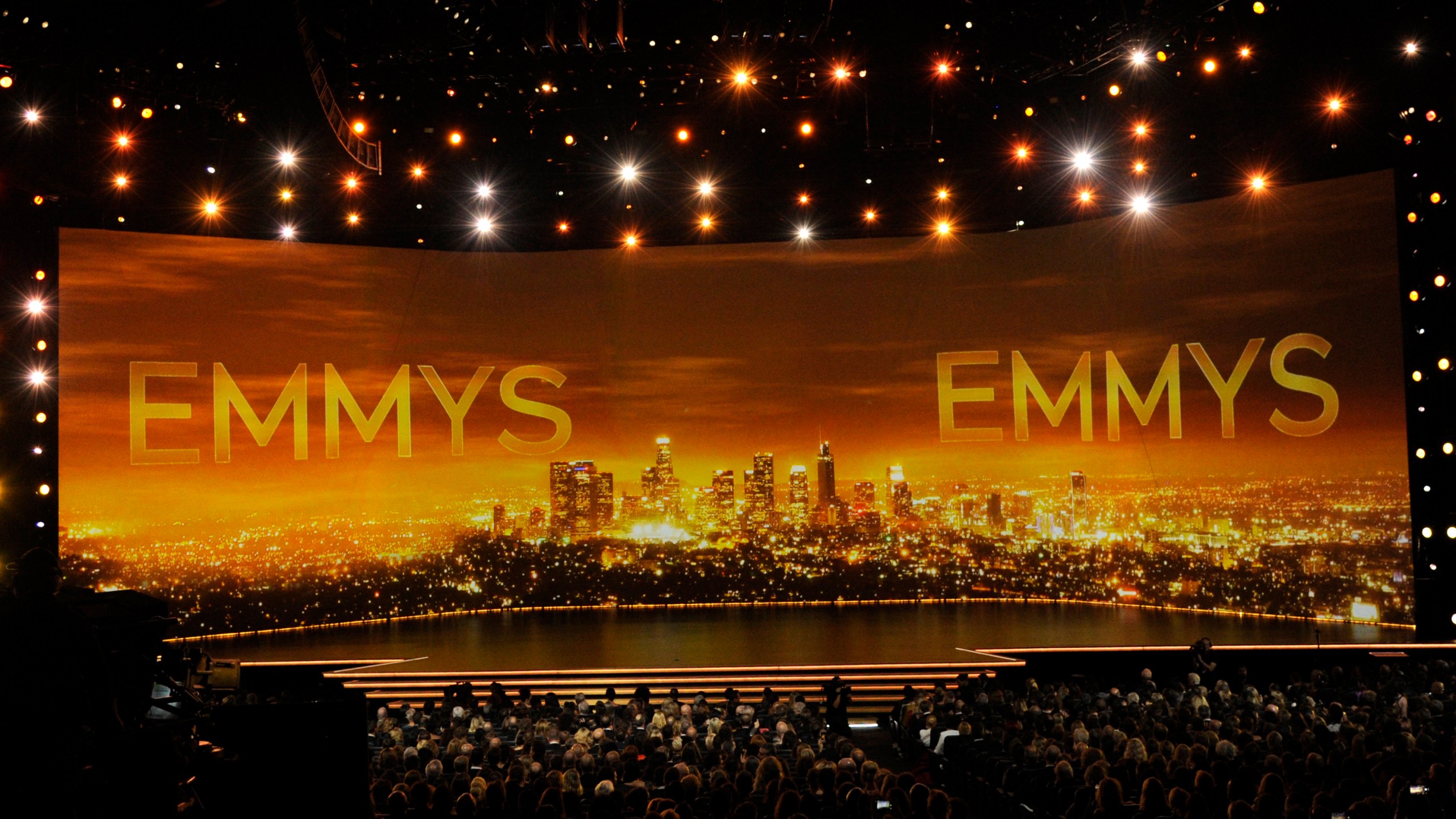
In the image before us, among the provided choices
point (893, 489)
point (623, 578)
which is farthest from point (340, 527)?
point (893, 489)

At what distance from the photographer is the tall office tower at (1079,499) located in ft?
57.8

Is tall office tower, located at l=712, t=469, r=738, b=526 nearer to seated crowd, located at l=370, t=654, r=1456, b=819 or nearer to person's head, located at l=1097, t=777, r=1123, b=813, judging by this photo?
seated crowd, located at l=370, t=654, r=1456, b=819

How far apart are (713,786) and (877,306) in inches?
538

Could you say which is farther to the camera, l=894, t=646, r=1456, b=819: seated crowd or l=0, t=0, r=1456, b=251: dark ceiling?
l=0, t=0, r=1456, b=251: dark ceiling

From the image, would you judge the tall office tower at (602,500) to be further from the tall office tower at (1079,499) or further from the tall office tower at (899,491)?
the tall office tower at (1079,499)

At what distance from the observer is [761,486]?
19234 mm

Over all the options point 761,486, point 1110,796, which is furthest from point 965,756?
point 761,486

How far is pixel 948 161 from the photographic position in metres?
15.2

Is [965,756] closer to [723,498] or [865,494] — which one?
[865,494]

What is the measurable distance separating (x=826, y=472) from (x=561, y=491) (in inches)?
202

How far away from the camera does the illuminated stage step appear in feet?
41.2

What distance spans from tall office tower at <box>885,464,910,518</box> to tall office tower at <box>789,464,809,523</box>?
5.12ft

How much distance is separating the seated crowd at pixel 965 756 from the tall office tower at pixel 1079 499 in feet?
22.1

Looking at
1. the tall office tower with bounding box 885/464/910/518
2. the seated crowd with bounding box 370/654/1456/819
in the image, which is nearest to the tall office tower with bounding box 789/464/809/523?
the tall office tower with bounding box 885/464/910/518
